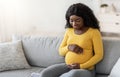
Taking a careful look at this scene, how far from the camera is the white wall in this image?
11.1 feet

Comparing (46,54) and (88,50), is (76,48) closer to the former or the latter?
(88,50)

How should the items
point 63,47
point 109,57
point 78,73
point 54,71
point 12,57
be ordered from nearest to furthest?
1. point 78,73
2. point 54,71
3. point 109,57
4. point 63,47
5. point 12,57

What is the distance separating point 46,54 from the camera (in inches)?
98.2

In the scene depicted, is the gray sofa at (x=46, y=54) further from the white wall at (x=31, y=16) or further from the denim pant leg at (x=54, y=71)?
the white wall at (x=31, y=16)

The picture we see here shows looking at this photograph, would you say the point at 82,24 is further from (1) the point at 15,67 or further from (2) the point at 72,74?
(1) the point at 15,67

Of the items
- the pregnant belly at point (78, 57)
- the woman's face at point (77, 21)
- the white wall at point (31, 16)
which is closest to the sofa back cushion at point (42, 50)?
the pregnant belly at point (78, 57)

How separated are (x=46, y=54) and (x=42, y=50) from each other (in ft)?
0.24

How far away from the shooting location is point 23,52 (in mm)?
2594

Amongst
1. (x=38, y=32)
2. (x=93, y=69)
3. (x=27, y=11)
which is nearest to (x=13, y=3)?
(x=27, y=11)

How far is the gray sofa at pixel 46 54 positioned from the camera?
2.21m

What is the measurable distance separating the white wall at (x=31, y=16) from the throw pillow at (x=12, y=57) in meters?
0.92

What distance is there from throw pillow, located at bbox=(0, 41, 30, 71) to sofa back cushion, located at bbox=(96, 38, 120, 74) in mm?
809

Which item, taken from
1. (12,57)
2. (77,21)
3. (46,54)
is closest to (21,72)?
(12,57)

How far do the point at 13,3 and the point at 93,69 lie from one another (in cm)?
183
